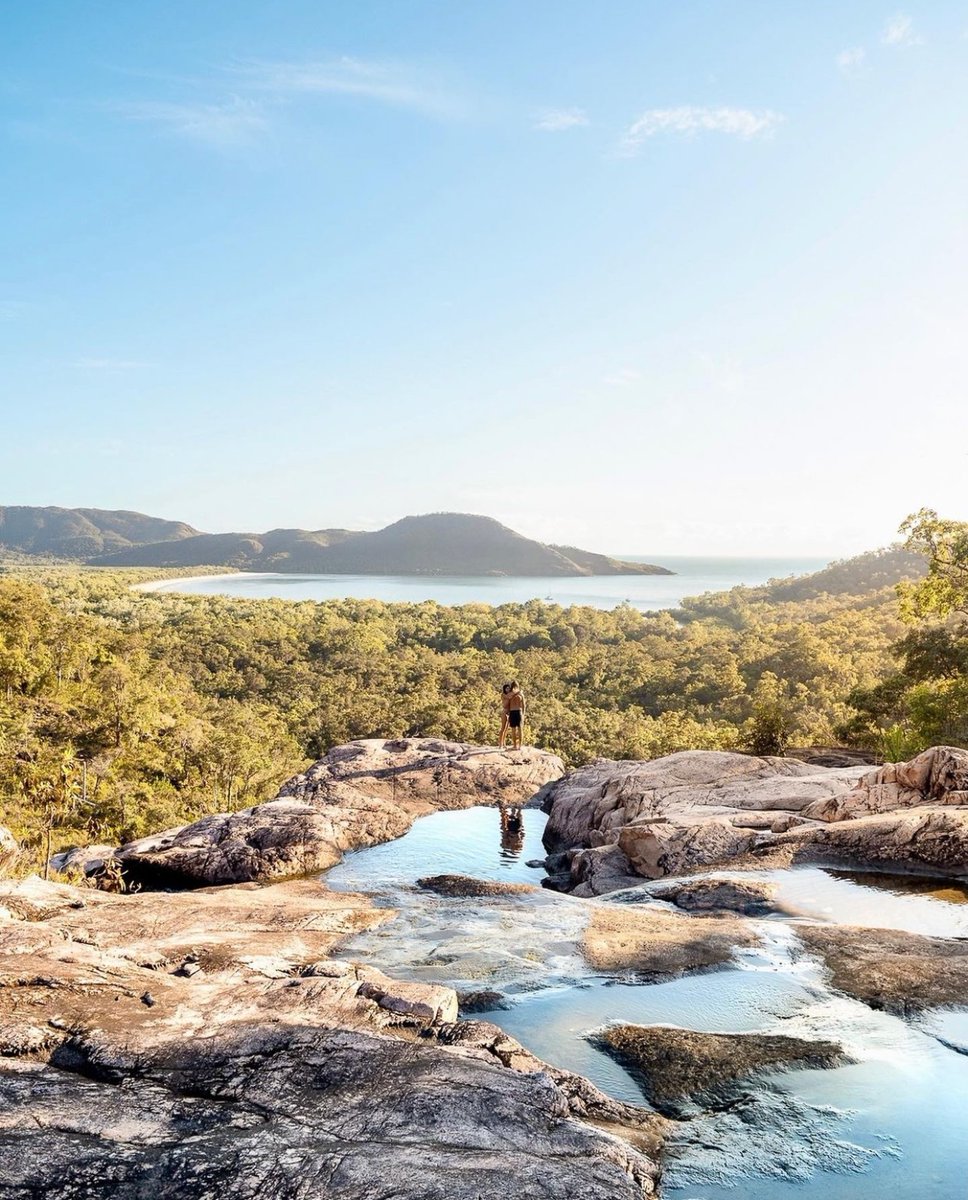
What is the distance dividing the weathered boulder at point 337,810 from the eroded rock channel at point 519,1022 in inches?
4.6

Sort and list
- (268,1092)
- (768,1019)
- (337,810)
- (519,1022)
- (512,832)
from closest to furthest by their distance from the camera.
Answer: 1. (268,1092)
2. (768,1019)
3. (519,1022)
4. (337,810)
5. (512,832)

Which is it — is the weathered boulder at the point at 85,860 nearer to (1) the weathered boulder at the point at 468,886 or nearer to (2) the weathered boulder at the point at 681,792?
(1) the weathered boulder at the point at 468,886

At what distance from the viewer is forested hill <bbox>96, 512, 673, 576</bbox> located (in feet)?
481

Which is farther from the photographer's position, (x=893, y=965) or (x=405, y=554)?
(x=405, y=554)

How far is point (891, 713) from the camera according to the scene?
26188 mm

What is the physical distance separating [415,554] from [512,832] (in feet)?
452

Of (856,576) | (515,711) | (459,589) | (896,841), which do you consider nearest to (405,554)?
(459,589)

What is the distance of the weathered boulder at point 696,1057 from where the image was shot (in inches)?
215

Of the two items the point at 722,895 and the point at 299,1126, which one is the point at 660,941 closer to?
the point at 722,895

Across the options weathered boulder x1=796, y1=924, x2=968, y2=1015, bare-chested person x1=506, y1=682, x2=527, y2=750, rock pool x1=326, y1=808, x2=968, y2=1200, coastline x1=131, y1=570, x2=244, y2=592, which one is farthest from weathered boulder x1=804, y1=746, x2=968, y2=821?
coastline x1=131, y1=570, x2=244, y2=592

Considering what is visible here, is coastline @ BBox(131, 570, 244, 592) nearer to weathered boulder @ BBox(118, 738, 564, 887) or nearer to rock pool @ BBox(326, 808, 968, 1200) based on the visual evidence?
weathered boulder @ BBox(118, 738, 564, 887)

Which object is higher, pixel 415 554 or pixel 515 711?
pixel 415 554

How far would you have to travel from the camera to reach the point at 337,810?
563 inches

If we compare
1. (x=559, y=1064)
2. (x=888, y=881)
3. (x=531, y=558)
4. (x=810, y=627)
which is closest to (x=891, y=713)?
(x=888, y=881)
